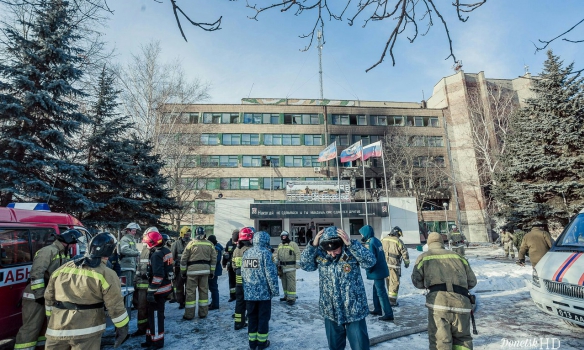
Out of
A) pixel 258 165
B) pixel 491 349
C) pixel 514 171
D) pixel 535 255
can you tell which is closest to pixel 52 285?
pixel 491 349

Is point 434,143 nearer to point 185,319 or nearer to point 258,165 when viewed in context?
point 258,165

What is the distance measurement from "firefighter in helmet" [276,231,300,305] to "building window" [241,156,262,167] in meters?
26.7

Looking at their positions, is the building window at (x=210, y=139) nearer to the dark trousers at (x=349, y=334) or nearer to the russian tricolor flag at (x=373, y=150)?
the russian tricolor flag at (x=373, y=150)

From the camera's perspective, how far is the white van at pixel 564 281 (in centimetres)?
396

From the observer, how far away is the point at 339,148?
121ft

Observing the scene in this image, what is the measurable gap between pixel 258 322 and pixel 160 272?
6.15 ft

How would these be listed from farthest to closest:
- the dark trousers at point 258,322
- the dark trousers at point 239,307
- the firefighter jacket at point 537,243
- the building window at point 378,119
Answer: the building window at point 378,119 → the firefighter jacket at point 537,243 → the dark trousers at point 239,307 → the dark trousers at point 258,322

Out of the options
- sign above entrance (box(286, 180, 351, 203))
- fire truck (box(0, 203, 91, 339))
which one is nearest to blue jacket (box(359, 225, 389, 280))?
fire truck (box(0, 203, 91, 339))

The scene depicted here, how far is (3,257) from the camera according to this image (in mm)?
4402

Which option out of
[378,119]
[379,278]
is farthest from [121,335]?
[378,119]

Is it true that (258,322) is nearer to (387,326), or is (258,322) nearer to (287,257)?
(387,326)

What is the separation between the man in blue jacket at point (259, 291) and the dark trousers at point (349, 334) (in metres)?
1.48

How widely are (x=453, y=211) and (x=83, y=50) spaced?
38.7 metres

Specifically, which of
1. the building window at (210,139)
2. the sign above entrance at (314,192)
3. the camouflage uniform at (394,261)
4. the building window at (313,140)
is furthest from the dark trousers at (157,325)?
the building window at (313,140)
